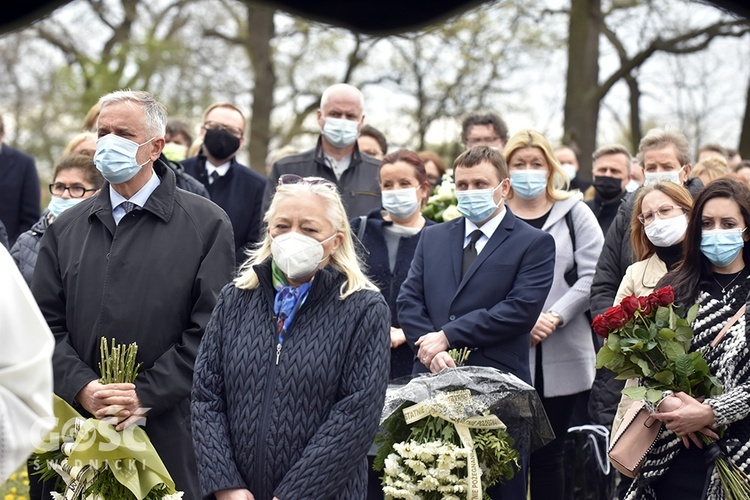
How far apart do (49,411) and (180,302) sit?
2.10m

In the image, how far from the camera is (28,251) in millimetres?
5891

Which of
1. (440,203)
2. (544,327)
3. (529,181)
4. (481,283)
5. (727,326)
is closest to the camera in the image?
(727,326)


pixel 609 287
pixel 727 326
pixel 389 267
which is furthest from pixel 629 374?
pixel 389 267

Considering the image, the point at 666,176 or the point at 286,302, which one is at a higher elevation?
the point at 666,176

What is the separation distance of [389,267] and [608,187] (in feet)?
8.12

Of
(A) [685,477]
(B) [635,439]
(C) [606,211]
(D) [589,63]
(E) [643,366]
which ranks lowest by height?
(A) [685,477]

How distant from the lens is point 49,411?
2.68m

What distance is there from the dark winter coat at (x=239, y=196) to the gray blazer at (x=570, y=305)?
221 cm

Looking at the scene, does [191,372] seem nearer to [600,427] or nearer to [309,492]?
[309,492]

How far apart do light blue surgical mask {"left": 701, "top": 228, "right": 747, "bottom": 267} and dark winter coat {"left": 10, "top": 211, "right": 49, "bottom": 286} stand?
11.5 feet

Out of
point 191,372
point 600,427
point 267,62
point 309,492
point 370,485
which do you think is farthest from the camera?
point 267,62

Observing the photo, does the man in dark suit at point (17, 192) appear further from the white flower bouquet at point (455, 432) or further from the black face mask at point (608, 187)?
the white flower bouquet at point (455, 432)

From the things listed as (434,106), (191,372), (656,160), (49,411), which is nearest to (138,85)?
(434,106)

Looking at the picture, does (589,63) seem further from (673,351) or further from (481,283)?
(673,351)
